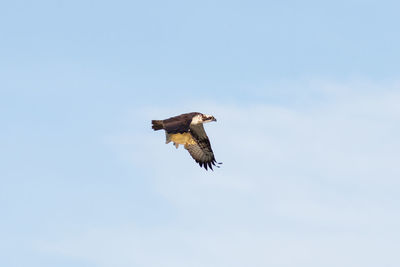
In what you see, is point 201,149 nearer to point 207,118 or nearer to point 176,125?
point 207,118

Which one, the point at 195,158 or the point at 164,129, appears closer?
the point at 164,129

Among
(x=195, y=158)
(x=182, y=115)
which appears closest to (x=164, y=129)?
(x=182, y=115)

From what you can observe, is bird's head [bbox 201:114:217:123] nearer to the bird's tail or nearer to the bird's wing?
the bird's wing

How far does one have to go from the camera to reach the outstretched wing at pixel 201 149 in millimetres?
64875

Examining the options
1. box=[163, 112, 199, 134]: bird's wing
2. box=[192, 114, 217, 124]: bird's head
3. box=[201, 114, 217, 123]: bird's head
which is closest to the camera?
box=[163, 112, 199, 134]: bird's wing

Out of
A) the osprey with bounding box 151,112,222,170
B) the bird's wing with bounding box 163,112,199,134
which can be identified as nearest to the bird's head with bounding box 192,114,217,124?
the osprey with bounding box 151,112,222,170

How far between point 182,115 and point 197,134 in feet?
13.6

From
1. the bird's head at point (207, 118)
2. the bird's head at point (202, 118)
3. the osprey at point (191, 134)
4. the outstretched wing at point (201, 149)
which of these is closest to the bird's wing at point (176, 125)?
the osprey at point (191, 134)

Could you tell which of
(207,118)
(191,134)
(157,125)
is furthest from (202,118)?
(157,125)

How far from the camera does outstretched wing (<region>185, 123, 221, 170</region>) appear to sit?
64.9 metres

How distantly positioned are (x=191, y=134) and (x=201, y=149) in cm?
139

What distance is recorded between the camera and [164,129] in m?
59.3

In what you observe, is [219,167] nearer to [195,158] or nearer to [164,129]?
[195,158]

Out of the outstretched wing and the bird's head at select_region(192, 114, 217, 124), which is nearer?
the bird's head at select_region(192, 114, 217, 124)
